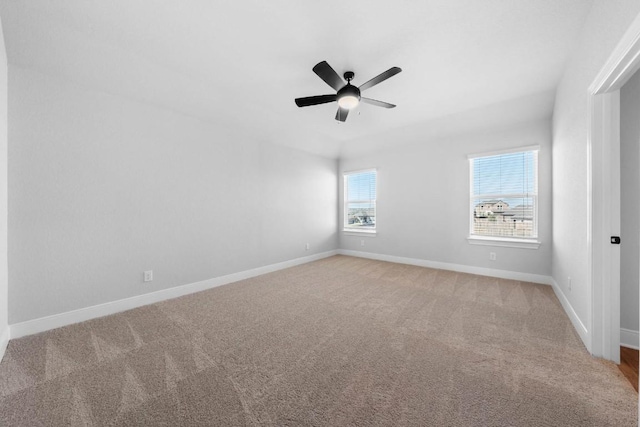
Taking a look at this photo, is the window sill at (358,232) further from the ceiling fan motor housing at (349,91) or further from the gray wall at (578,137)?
the ceiling fan motor housing at (349,91)

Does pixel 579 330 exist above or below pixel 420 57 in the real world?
below

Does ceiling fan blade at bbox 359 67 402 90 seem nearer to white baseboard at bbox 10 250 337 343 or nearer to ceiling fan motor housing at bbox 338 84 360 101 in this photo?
ceiling fan motor housing at bbox 338 84 360 101

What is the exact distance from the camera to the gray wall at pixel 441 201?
12.0ft

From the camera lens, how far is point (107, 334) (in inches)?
87.4

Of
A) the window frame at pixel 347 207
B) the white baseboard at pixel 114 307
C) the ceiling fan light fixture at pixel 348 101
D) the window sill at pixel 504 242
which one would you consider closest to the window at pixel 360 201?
the window frame at pixel 347 207

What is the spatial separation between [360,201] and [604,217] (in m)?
4.14

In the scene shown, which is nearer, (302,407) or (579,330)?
(302,407)

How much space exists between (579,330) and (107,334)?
4.27 meters

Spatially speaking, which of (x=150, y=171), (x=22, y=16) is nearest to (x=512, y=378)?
(x=150, y=171)

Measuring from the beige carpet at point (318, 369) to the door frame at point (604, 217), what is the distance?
0.22m

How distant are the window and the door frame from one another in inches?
146

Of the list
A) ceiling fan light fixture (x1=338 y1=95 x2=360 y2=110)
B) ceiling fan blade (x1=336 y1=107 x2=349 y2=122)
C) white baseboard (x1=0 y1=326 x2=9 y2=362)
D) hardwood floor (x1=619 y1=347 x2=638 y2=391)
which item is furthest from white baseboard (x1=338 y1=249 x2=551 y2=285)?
white baseboard (x1=0 y1=326 x2=9 y2=362)

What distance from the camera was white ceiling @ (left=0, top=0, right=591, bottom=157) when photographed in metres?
1.88

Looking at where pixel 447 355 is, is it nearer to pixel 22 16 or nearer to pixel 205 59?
pixel 205 59
